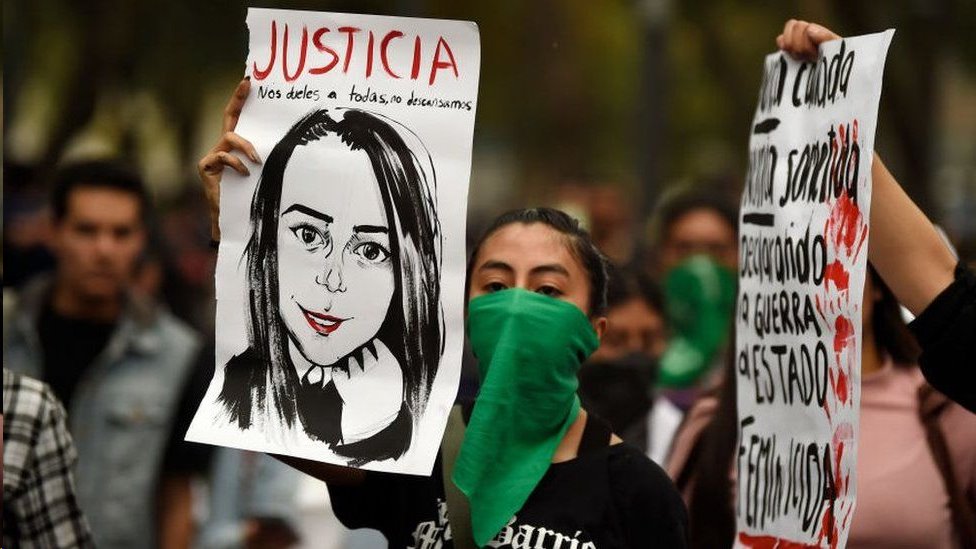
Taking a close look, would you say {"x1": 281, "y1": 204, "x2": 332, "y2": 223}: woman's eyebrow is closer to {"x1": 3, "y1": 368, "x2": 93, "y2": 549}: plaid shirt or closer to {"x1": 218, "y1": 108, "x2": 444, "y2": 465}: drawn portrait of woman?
{"x1": 218, "y1": 108, "x2": 444, "y2": 465}: drawn portrait of woman

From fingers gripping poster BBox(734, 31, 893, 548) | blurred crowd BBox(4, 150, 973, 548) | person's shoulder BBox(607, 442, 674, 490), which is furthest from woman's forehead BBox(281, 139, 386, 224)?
blurred crowd BBox(4, 150, 973, 548)

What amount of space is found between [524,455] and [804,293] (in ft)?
2.62

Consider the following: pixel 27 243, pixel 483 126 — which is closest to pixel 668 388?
pixel 27 243

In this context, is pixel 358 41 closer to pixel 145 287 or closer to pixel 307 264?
pixel 307 264

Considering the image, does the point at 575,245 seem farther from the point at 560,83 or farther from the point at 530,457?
the point at 560,83

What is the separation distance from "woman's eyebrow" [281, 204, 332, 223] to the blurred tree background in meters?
3.06

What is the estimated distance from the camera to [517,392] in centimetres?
404

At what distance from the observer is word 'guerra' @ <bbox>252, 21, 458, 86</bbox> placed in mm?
4020

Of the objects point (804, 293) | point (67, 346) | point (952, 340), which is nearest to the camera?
point (952, 340)

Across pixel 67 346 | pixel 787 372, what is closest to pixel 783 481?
pixel 787 372

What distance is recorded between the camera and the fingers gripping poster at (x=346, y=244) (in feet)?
13.0

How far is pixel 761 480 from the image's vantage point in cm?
454

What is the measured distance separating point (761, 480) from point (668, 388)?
108 inches

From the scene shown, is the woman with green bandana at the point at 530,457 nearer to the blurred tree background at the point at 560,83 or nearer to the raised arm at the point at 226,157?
the raised arm at the point at 226,157
